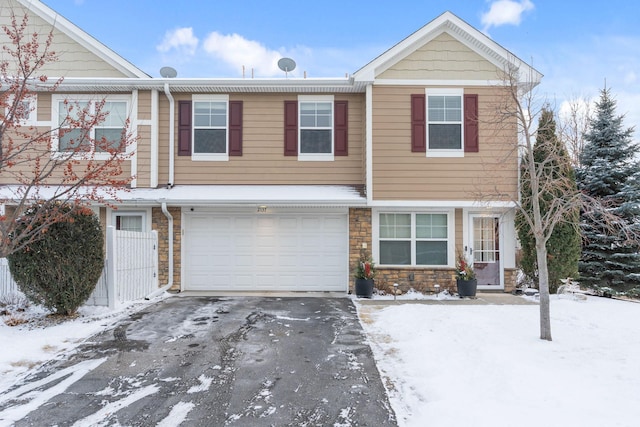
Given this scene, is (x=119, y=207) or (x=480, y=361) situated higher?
(x=119, y=207)

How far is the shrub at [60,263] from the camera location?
698 centimetres

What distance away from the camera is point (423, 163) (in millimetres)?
10297

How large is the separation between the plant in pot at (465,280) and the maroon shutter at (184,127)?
7.65 metres

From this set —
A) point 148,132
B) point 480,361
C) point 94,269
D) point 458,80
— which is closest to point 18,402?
point 94,269

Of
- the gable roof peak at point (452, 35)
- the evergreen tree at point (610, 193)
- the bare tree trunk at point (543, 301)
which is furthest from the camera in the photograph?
the evergreen tree at point (610, 193)

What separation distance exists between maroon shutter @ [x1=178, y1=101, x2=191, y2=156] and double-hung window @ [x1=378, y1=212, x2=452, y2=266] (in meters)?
5.46

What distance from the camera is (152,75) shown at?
11641 millimetres

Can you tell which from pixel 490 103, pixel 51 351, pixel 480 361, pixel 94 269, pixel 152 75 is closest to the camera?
pixel 480 361

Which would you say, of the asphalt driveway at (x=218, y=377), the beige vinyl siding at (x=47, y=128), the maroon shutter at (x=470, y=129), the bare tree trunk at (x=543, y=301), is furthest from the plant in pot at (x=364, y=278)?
the beige vinyl siding at (x=47, y=128)

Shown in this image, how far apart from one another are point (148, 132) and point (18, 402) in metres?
7.73

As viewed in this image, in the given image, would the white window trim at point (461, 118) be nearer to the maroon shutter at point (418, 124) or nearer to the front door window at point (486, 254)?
the maroon shutter at point (418, 124)

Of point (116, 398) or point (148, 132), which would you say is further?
point (148, 132)

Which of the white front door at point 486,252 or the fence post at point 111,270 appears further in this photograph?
the white front door at point 486,252

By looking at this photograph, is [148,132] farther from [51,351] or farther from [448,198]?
[448,198]
